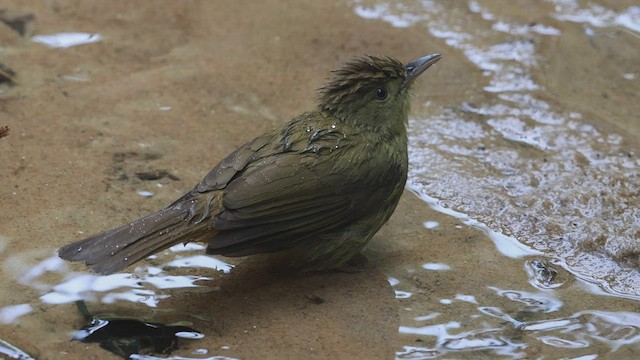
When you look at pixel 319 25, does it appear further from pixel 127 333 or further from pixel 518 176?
pixel 127 333

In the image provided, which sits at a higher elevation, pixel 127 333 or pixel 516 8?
pixel 516 8

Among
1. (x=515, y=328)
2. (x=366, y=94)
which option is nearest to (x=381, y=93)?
(x=366, y=94)

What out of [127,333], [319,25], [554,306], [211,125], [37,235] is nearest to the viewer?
[127,333]

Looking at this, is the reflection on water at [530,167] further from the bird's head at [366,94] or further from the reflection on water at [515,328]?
the bird's head at [366,94]

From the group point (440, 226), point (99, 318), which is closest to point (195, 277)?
point (99, 318)

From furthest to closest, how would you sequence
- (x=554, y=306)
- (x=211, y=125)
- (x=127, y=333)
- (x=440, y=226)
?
(x=211, y=125) < (x=440, y=226) < (x=554, y=306) < (x=127, y=333)

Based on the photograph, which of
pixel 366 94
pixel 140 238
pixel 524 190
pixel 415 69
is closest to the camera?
pixel 140 238

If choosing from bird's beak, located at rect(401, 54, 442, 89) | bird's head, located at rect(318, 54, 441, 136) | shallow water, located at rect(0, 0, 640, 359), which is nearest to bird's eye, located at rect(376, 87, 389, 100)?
bird's head, located at rect(318, 54, 441, 136)

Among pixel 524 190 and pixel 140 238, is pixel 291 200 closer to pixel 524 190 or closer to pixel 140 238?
pixel 140 238
